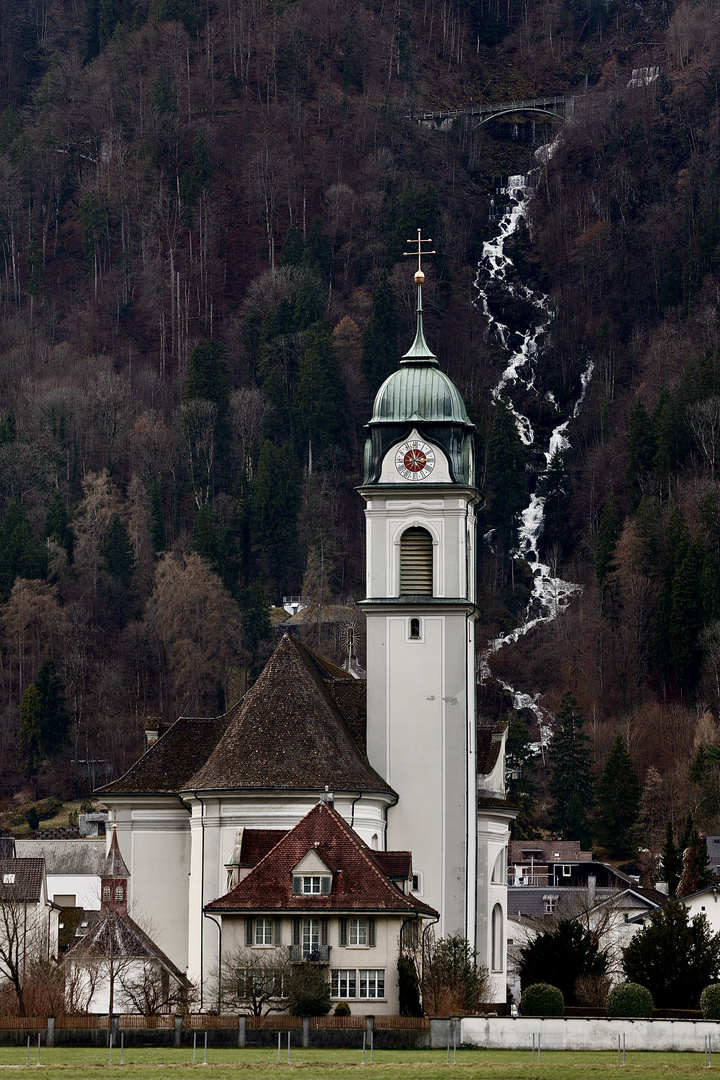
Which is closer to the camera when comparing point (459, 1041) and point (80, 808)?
point (459, 1041)

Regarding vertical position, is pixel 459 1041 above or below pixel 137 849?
below

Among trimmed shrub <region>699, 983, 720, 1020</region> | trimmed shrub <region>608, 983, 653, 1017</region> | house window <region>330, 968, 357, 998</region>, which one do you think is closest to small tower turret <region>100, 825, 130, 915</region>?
house window <region>330, 968, 357, 998</region>

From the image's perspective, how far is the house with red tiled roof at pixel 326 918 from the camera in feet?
258

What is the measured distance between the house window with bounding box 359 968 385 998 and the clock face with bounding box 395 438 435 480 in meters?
21.3

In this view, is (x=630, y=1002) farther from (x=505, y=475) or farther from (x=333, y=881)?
(x=505, y=475)

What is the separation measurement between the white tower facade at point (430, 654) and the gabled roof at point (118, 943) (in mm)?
9259

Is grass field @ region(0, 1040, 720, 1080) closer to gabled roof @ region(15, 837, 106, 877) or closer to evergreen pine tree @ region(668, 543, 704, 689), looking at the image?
gabled roof @ region(15, 837, 106, 877)

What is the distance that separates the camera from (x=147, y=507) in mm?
195500

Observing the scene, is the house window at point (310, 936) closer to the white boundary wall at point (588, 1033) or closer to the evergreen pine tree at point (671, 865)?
the white boundary wall at point (588, 1033)

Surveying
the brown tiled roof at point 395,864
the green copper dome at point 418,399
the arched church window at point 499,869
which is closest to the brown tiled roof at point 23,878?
the arched church window at point 499,869

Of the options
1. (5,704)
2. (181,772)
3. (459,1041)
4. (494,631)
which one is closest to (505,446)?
(494,631)

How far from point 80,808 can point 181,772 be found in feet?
214

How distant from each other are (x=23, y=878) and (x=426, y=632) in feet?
120

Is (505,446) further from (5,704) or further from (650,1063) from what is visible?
(650,1063)
